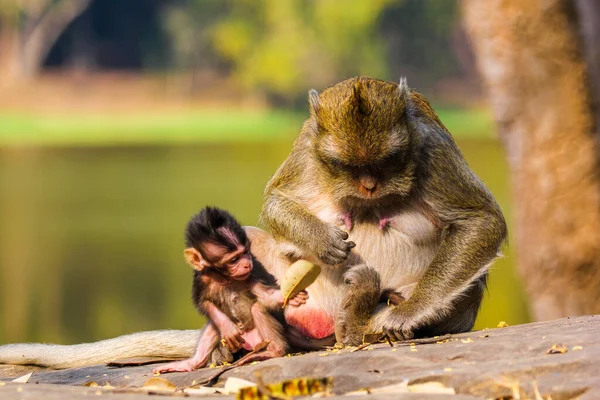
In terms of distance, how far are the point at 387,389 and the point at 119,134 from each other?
64.2 m

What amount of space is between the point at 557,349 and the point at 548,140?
290 inches

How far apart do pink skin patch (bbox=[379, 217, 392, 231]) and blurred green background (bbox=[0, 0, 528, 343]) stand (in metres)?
34.8

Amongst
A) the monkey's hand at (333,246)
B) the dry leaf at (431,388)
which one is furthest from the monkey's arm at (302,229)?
the dry leaf at (431,388)

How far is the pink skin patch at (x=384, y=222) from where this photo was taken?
7.51 meters

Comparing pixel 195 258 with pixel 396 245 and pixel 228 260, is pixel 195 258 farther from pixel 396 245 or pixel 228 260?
pixel 396 245

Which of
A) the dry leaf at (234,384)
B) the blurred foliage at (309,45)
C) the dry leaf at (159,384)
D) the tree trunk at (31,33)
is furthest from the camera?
the tree trunk at (31,33)

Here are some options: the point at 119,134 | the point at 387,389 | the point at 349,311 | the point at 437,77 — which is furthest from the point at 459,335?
the point at 437,77

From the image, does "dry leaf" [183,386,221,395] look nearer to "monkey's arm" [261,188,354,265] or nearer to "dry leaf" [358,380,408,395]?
"dry leaf" [358,380,408,395]

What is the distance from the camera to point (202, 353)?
7.54 metres

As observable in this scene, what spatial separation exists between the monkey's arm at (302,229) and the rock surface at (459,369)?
649mm

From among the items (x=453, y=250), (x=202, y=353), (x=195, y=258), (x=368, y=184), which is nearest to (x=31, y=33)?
(x=195, y=258)

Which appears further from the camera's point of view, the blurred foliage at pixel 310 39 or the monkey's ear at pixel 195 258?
the blurred foliage at pixel 310 39

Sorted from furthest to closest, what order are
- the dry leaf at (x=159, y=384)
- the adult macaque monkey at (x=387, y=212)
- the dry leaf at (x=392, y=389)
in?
the adult macaque monkey at (x=387, y=212) → the dry leaf at (x=159, y=384) → the dry leaf at (x=392, y=389)

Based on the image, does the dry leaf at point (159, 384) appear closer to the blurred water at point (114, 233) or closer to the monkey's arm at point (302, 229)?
the monkey's arm at point (302, 229)
